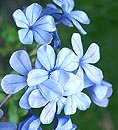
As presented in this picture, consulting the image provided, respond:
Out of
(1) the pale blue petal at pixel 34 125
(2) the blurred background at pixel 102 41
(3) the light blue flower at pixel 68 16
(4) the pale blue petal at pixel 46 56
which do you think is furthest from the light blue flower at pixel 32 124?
(2) the blurred background at pixel 102 41

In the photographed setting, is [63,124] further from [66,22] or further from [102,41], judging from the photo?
[102,41]

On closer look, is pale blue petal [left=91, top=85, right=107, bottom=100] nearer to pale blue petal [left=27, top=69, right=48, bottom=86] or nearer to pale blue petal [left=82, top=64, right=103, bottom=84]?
pale blue petal [left=82, top=64, right=103, bottom=84]

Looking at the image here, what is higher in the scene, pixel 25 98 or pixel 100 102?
→ pixel 25 98

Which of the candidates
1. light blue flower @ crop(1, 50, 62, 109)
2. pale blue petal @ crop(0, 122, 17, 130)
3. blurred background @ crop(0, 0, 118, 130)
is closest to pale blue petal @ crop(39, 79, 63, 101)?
light blue flower @ crop(1, 50, 62, 109)

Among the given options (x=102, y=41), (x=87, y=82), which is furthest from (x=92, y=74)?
(x=102, y=41)

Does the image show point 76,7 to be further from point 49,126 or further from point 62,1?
point 62,1

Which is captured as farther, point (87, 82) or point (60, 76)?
point (87, 82)

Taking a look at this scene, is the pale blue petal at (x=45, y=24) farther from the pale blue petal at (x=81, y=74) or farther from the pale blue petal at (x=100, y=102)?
the pale blue petal at (x=100, y=102)

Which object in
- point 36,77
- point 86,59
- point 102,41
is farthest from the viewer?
point 102,41
